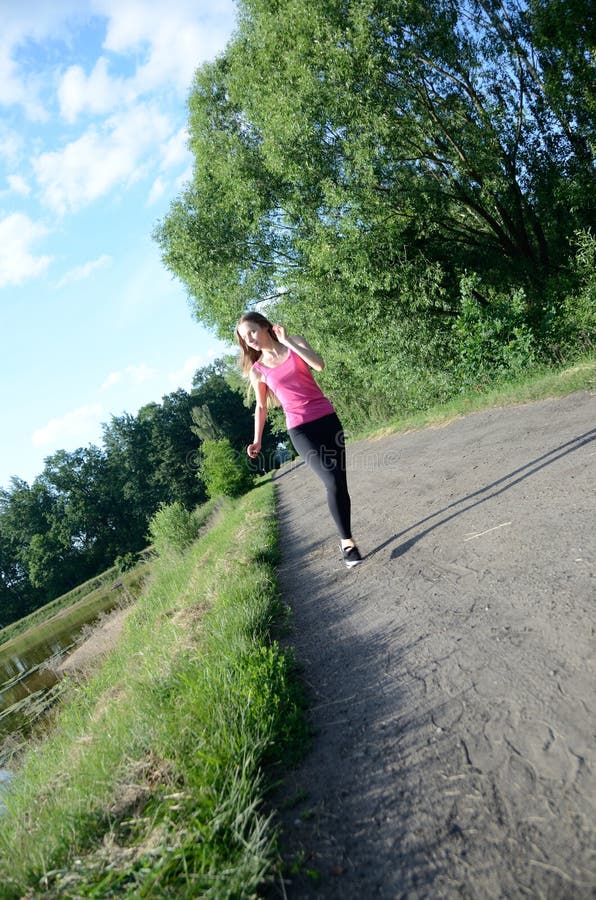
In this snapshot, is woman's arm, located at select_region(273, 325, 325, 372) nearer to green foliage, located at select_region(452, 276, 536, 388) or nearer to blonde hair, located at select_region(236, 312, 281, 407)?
blonde hair, located at select_region(236, 312, 281, 407)

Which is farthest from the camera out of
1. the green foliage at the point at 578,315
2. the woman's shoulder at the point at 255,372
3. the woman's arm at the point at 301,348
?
the green foliage at the point at 578,315

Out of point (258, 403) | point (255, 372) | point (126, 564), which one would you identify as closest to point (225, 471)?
point (126, 564)

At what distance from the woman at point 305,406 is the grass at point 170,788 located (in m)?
1.47

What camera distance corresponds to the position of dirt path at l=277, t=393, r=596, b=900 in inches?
59.6

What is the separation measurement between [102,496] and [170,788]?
2882 inches

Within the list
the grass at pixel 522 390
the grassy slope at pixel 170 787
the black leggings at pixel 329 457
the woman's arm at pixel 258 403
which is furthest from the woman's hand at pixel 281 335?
the grass at pixel 522 390

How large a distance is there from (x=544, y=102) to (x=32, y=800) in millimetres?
18760

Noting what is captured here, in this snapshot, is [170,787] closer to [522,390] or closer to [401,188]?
[522,390]

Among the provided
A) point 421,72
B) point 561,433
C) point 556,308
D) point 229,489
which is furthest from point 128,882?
point 229,489

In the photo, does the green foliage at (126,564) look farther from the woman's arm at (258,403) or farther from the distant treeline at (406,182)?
the woman's arm at (258,403)

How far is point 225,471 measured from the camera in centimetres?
2706

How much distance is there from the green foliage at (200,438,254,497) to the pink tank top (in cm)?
2240

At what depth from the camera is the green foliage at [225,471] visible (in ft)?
88.4

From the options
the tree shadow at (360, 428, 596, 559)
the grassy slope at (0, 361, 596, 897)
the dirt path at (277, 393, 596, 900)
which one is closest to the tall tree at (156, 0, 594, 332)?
the tree shadow at (360, 428, 596, 559)
